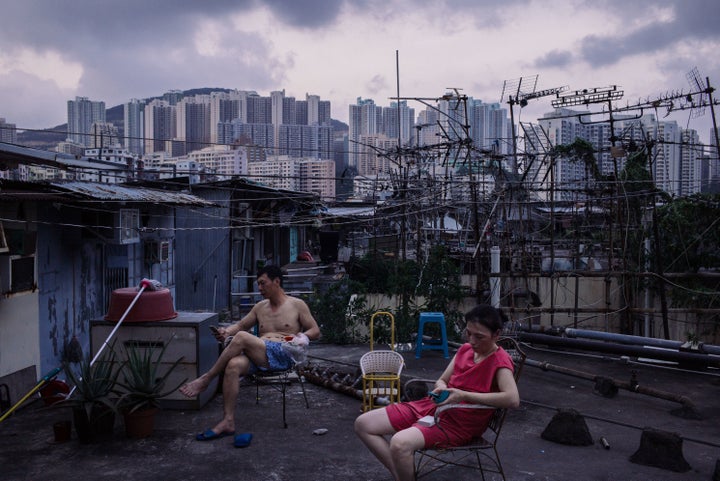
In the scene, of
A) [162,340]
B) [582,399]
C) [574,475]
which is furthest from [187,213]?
[574,475]

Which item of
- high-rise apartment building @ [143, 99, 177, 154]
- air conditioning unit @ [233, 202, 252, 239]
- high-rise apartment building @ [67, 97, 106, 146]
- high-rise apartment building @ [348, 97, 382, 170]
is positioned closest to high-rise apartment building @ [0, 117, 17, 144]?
air conditioning unit @ [233, 202, 252, 239]

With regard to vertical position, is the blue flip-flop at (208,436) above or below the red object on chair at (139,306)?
below

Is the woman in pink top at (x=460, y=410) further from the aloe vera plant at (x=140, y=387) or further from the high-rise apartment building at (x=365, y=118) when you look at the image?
the high-rise apartment building at (x=365, y=118)

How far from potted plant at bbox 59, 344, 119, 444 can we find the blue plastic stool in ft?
14.0

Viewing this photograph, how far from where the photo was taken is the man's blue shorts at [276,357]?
16.9ft

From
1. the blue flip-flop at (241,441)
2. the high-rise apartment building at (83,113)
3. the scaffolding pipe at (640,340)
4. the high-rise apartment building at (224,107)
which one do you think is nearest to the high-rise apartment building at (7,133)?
the blue flip-flop at (241,441)

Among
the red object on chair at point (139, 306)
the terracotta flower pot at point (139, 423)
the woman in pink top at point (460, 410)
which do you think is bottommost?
the terracotta flower pot at point (139, 423)

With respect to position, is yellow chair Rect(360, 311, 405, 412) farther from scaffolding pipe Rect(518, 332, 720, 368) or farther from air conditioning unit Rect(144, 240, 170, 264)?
air conditioning unit Rect(144, 240, 170, 264)

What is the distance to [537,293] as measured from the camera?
40.7 feet

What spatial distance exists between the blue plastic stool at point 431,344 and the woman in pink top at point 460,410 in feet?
14.2

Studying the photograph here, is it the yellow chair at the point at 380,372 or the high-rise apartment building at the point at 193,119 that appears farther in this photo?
the high-rise apartment building at the point at 193,119

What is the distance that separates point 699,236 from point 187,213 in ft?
34.7

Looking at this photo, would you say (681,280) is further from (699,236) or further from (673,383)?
(673,383)

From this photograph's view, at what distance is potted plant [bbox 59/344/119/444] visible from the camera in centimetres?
476
